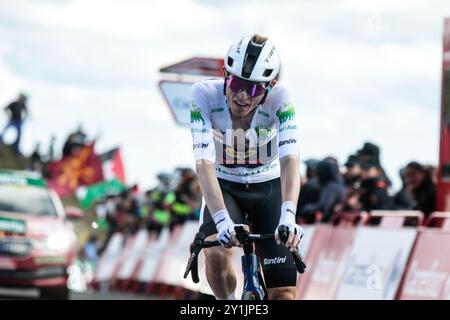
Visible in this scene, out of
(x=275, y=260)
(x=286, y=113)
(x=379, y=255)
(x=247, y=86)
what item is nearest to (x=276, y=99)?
(x=286, y=113)

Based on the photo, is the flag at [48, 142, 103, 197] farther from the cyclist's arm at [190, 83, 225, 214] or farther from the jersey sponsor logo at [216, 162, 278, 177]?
the cyclist's arm at [190, 83, 225, 214]

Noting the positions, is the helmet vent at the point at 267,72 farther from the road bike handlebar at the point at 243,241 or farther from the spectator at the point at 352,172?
the spectator at the point at 352,172

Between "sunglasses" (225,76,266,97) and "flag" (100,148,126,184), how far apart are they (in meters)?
33.0

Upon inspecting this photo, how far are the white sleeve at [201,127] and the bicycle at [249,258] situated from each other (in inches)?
27.8

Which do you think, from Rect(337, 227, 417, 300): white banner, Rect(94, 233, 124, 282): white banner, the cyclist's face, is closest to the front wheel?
the cyclist's face

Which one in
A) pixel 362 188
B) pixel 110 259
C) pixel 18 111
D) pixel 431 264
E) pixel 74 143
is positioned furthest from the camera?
pixel 74 143

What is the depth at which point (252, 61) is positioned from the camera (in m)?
7.56

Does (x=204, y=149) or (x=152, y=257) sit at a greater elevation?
(x=204, y=149)

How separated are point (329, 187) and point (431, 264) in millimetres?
3037

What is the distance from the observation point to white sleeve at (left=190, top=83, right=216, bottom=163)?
25.4ft

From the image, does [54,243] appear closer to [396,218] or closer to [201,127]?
[396,218]
